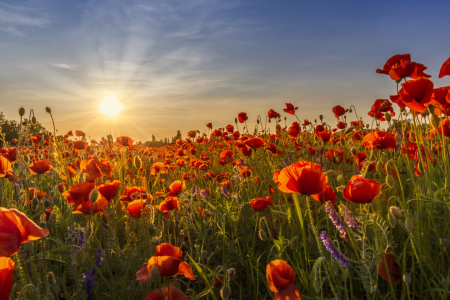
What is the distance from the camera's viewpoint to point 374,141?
2.24 m

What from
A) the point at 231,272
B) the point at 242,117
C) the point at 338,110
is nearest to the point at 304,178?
the point at 231,272

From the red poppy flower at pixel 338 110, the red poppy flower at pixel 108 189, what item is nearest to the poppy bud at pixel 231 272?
the red poppy flower at pixel 108 189

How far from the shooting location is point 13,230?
80 cm

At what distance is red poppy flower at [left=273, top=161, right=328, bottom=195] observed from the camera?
50.1 inches

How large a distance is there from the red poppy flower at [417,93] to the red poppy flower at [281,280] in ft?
4.51

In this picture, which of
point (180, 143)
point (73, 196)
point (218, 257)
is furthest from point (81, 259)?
point (180, 143)

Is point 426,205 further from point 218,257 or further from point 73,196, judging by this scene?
point 73,196

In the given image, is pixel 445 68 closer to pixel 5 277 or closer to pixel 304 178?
pixel 304 178

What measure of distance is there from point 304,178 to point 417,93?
1119 mm

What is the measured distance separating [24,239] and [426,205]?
92.7 inches

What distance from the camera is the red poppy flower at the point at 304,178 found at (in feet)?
4.17

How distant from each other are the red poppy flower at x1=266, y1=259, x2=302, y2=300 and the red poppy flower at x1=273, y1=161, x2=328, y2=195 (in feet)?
1.13

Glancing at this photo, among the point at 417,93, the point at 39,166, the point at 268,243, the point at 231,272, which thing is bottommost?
the point at 268,243

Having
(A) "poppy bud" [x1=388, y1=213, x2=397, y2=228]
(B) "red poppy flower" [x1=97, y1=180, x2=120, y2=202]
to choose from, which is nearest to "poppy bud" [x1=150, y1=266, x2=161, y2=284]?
(B) "red poppy flower" [x1=97, y1=180, x2=120, y2=202]
